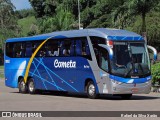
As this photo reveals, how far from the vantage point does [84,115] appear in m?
14.3

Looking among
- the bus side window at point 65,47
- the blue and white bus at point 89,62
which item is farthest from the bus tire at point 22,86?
the bus side window at point 65,47

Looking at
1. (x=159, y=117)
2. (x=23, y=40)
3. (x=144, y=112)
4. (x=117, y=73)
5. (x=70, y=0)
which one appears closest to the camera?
(x=159, y=117)

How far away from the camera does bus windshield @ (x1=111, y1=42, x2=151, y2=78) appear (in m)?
20.9

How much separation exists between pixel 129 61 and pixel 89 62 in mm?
2076

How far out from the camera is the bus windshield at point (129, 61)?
2092cm

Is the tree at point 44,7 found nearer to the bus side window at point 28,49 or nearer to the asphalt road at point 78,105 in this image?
the bus side window at point 28,49

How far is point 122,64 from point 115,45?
942 millimetres

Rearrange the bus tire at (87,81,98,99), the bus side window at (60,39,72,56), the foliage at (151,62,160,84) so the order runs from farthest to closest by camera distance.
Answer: the foliage at (151,62,160,84) → the bus side window at (60,39,72,56) → the bus tire at (87,81,98,99)

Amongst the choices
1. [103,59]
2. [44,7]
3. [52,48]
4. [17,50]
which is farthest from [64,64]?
[44,7]

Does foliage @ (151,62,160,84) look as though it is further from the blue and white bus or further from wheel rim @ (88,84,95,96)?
wheel rim @ (88,84,95,96)

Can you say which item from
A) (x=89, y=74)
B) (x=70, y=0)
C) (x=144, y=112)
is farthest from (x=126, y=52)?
(x=70, y=0)

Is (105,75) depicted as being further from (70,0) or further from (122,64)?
(70,0)

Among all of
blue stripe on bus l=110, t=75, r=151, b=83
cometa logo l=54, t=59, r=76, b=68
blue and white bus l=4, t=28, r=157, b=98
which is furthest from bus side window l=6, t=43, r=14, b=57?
blue stripe on bus l=110, t=75, r=151, b=83

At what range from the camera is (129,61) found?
2109 cm
